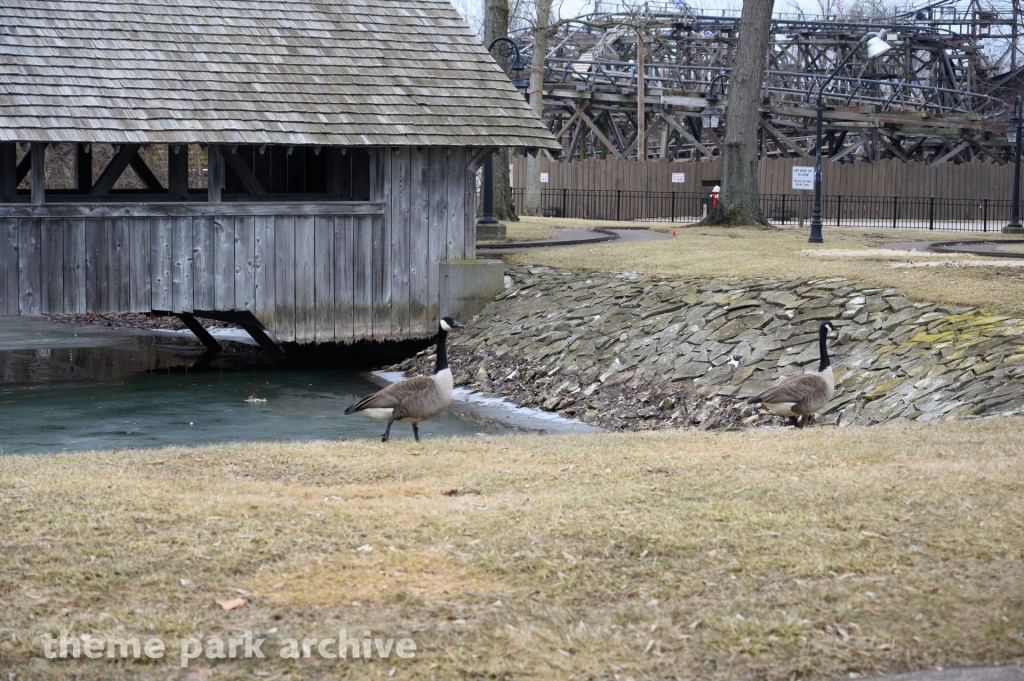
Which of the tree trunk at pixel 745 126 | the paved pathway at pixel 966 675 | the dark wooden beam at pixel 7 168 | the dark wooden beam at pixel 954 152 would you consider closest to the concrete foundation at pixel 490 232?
the tree trunk at pixel 745 126

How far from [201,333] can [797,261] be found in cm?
1161

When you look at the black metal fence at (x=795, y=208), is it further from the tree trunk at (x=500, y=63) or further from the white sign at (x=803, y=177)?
the tree trunk at (x=500, y=63)

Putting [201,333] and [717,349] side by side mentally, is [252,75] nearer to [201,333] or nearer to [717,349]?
[201,333]

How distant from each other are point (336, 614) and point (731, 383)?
10728 mm

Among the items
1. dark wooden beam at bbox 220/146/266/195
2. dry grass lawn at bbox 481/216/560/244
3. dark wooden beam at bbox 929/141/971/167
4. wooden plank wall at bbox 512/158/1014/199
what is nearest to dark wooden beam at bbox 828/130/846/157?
dark wooden beam at bbox 929/141/971/167

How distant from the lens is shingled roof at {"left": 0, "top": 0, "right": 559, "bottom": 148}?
57.3ft

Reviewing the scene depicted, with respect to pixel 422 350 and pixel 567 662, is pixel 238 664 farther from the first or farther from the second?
pixel 422 350

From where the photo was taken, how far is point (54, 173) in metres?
33.5

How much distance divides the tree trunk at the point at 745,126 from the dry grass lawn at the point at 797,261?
0.80m

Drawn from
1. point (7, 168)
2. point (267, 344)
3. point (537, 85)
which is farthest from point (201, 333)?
point (537, 85)

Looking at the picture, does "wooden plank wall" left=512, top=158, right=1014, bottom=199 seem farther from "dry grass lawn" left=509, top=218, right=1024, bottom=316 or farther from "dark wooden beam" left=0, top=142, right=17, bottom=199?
"dark wooden beam" left=0, top=142, right=17, bottom=199

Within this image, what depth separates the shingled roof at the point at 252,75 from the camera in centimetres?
1747

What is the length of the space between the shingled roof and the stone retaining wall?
124 inches

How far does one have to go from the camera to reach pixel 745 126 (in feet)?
98.9
